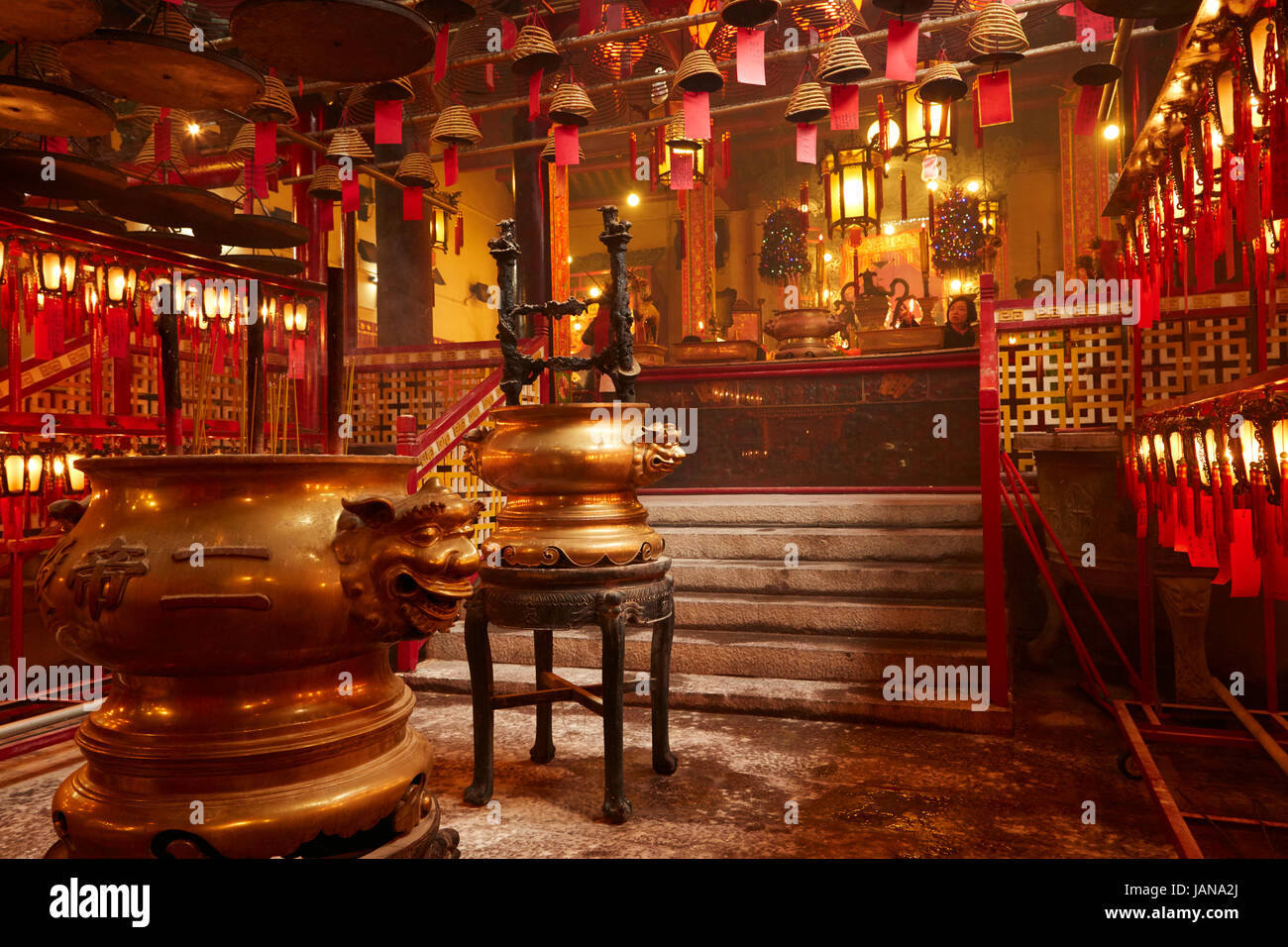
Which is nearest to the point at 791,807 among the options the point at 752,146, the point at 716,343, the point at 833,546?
the point at 833,546

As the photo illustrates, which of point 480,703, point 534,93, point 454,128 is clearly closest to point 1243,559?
point 480,703

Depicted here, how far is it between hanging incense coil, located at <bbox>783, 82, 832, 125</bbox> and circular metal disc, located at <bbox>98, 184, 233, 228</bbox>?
4.50 m

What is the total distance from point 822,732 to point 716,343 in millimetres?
4505

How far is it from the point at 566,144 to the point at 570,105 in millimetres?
324

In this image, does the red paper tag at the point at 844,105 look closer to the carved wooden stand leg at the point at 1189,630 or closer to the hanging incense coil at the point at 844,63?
the hanging incense coil at the point at 844,63

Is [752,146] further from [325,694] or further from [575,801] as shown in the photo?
[325,694]

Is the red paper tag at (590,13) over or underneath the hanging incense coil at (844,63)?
over

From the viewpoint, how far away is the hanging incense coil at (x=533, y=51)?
228 inches

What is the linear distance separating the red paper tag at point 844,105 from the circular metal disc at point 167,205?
4.71m

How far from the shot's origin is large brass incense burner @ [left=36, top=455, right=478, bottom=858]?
999 mm

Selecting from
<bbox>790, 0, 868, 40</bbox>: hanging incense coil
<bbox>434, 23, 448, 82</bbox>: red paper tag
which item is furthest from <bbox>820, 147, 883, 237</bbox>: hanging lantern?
<bbox>434, 23, 448, 82</bbox>: red paper tag

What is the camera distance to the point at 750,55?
16.8 ft

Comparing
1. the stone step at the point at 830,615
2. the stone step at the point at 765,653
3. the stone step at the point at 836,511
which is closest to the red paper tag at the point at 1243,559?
the stone step at the point at 765,653

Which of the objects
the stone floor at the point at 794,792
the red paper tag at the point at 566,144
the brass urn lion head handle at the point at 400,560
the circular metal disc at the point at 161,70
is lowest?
the stone floor at the point at 794,792
